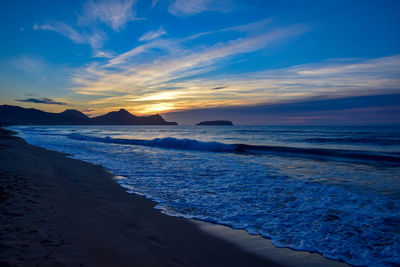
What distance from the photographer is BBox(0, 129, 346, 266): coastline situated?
278 centimetres

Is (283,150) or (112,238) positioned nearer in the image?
(112,238)

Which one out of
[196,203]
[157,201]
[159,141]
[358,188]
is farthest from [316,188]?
[159,141]

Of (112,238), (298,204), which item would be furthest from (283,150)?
(112,238)

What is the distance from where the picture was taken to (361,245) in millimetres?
3525

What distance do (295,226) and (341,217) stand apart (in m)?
1.29

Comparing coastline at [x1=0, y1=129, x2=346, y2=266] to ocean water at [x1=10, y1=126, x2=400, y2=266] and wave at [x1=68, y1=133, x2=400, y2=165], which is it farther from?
wave at [x1=68, y1=133, x2=400, y2=165]

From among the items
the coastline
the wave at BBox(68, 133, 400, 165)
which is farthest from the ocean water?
the wave at BBox(68, 133, 400, 165)

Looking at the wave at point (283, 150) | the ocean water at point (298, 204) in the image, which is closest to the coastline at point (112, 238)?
the ocean water at point (298, 204)

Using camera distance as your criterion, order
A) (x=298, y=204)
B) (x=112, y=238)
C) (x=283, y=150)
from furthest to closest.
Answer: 1. (x=283, y=150)
2. (x=298, y=204)
3. (x=112, y=238)

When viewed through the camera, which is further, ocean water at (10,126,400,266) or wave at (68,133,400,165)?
wave at (68,133,400,165)

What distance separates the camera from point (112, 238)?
3438 millimetres

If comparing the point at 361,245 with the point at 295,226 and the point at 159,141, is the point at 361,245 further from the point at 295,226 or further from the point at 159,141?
the point at 159,141

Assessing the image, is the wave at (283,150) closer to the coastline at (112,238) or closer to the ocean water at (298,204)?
the ocean water at (298,204)

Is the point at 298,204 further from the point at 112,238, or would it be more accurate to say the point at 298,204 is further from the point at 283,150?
the point at 283,150
